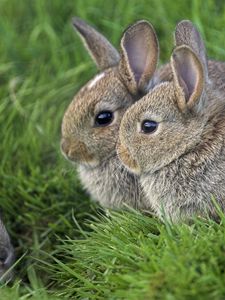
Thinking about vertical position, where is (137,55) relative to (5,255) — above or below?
above

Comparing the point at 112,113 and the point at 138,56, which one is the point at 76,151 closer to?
the point at 112,113

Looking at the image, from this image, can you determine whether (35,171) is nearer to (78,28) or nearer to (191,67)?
(78,28)

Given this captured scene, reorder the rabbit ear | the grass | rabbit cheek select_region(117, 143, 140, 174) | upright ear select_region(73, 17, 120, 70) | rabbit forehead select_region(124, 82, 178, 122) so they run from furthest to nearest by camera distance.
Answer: upright ear select_region(73, 17, 120, 70) → rabbit cheek select_region(117, 143, 140, 174) → rabbit forehead select_region(124, 82, 178, 122) → the rabbit ear → the grass

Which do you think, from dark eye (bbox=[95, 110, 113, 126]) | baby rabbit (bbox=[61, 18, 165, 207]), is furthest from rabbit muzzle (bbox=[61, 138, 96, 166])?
dark eye (bbox=[95, 110, 113, 126])

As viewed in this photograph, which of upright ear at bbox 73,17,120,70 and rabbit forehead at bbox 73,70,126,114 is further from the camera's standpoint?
upright ear at bbox 73,17,120,70

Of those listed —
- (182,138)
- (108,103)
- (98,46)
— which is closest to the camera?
(182,138)

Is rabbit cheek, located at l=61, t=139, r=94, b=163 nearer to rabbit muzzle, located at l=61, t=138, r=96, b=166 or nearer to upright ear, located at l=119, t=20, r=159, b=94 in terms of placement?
rabbit muzzle, located at l=61, t=138, r=96, b=166

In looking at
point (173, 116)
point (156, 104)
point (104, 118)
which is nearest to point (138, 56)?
point (104, 118)
